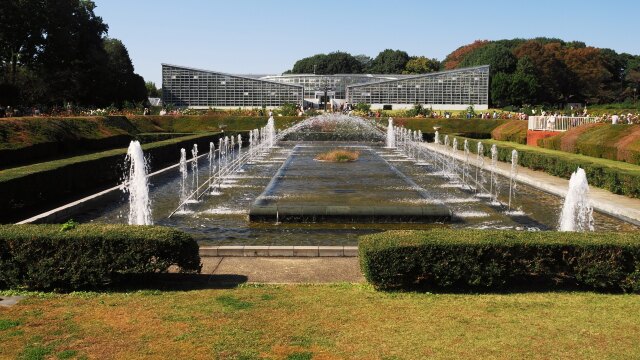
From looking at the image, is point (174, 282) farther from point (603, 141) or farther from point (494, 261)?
point (603, 141)

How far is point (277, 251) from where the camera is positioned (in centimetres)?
855

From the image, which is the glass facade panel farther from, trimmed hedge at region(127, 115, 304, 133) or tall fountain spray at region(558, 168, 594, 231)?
tall fountain spray at region(558, 168, 594, 231)

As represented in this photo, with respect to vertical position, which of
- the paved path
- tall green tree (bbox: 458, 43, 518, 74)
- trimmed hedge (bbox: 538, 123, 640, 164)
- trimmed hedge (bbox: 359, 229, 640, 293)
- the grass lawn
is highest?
tall green tree (bbox: 458, 43, 518, 74)

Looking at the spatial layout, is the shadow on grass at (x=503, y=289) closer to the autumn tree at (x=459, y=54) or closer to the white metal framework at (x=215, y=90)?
the white metal framework at (x=215, y=90)

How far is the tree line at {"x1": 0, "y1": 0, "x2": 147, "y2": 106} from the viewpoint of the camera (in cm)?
4706

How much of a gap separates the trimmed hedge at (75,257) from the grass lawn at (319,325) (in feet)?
0.84

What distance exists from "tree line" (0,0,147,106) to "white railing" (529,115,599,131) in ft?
117

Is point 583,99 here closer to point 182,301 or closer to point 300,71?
point 300,71

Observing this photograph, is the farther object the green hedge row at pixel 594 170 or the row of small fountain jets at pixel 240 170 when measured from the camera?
the green hedge row at pixel 594 170

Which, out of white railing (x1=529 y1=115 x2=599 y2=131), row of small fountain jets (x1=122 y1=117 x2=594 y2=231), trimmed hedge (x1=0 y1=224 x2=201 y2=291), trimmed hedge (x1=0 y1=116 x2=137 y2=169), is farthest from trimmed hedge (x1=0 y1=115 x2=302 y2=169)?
white railing (x1=529 y1=115 x2=599 y2=131)

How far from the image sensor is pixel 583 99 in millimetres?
92062

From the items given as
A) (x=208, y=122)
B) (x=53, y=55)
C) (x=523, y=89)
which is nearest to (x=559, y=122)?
(x=208, y=122)

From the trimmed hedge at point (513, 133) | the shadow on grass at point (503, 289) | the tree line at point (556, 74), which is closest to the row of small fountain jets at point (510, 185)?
the shadow on grass at point (503, 289)

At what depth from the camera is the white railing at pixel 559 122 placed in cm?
3045
